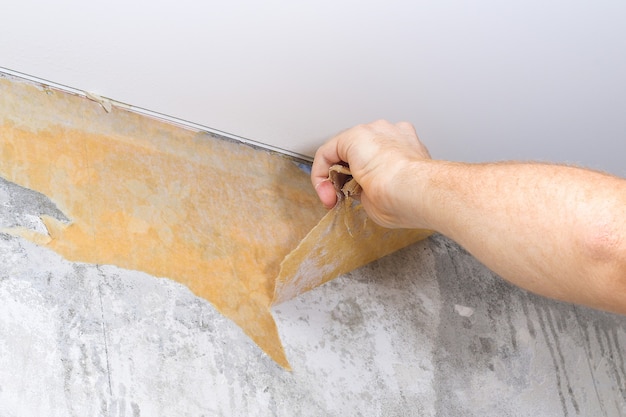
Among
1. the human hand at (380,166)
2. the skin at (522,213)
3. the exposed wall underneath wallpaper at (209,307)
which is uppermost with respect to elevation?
the skin at (522,213)

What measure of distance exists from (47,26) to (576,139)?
141cm

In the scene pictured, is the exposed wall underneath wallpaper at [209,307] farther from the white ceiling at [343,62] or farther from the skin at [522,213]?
the skin at [522,213]

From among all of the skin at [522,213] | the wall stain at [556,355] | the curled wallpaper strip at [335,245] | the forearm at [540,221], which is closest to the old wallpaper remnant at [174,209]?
the curled wallpaper strip at [335,245]

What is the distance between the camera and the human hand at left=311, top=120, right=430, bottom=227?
1431 millimetres

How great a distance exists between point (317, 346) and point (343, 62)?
66 cm

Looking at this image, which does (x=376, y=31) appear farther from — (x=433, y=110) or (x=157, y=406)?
(x=157, y=406)

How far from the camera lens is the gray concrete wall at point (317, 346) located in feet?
4.49

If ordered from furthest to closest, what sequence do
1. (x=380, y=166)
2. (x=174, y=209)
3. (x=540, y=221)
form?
(x=174, y=209)
(x=380, y=166)
(x=540, y=221)

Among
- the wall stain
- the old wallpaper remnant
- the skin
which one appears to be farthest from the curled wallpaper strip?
the wall stain

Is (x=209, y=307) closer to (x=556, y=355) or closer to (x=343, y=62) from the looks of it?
(x=343, y=62)

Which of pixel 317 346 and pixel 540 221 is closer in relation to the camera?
pixel 540 221

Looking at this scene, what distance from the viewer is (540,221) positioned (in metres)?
1.19

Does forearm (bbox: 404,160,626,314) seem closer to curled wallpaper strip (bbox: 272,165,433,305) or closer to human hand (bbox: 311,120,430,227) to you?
human hand (bbox: 311,120,430,227)

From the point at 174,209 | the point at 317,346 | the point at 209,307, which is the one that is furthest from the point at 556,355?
the point at 174,209
